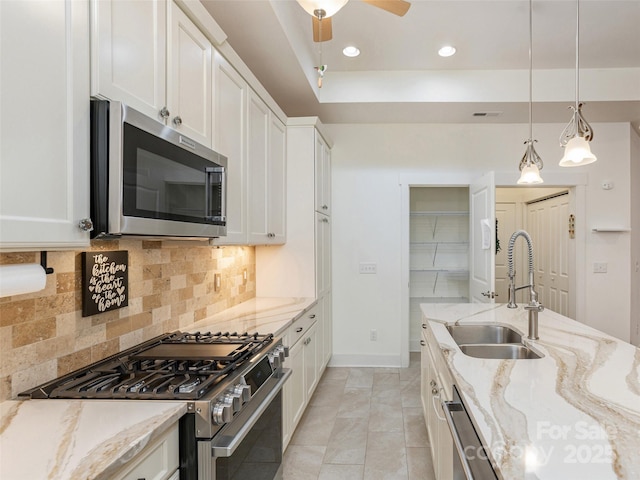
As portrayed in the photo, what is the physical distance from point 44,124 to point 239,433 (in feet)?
3.60

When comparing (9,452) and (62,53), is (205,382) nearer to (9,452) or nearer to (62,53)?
(9,452)

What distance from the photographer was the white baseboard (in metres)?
4.33

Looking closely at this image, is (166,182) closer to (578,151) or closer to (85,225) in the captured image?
(85,225)

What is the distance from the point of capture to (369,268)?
4375mm

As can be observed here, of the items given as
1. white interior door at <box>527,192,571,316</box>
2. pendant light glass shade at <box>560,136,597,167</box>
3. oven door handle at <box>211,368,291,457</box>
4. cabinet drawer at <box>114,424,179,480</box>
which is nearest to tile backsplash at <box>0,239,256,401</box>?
cabinet drawer at <box>114,424,179,480</box>

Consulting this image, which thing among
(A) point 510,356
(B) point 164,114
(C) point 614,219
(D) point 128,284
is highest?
(B) point 164,114

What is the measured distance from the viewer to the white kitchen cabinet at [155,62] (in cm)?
121

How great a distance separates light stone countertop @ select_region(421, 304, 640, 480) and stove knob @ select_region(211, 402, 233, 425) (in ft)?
2.38

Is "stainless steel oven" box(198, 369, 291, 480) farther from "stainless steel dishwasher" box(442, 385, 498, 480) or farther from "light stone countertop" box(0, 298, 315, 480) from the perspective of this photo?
"stainless steel dishwasher" box(442, 385, 498, 480)

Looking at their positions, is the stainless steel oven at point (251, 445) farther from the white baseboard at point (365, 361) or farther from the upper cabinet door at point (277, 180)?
the white baseboard at point (365, 361)

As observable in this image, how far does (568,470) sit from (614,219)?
4.33 metres

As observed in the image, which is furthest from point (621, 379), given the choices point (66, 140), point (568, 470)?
point (66, 140)

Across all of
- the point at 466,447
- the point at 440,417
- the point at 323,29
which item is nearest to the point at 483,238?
the point at 440,417

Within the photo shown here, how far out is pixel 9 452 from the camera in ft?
2.87
